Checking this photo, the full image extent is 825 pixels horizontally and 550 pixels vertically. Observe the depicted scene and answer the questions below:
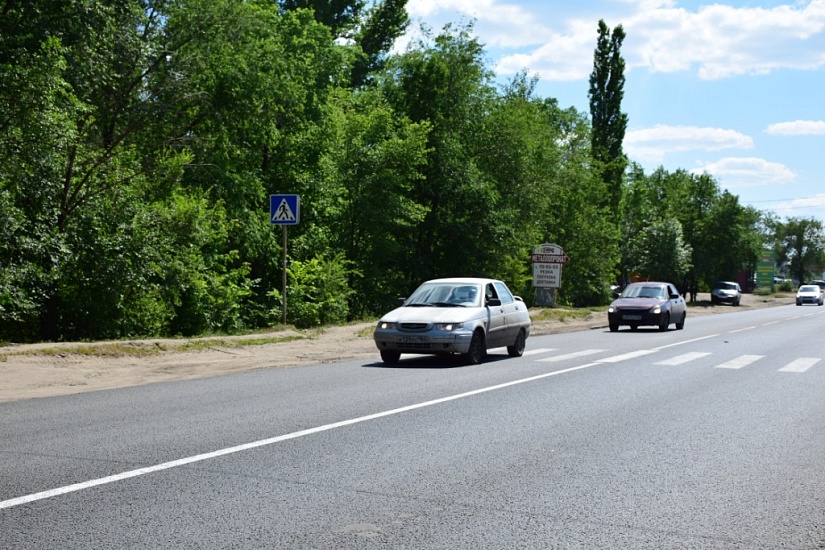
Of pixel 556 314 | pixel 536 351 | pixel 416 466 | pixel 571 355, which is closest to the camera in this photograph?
pixel 416 466

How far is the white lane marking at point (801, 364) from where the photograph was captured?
1616 centimetres

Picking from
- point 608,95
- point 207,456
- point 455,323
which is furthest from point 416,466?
point 608,95

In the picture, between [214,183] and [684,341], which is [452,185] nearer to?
[214,183]

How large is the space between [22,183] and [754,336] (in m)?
20.6

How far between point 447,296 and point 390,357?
1.73 metres

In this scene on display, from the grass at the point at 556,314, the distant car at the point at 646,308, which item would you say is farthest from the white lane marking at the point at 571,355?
the grass at the point at 556,314

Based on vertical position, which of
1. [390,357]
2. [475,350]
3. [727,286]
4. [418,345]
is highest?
[727,286]

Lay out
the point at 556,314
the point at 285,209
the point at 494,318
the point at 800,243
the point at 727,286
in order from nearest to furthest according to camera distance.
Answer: the point at 494,318
the point at 285,209
the point at 556,314
the point at 727,286
the point at 800,243

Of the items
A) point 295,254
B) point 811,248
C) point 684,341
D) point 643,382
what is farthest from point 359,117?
point 811,248

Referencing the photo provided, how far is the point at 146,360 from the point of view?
1579 cm

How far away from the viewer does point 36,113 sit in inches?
695

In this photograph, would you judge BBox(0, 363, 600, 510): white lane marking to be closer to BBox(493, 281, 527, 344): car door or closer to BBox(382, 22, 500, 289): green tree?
BBox(493, 281, 527, 344): car door

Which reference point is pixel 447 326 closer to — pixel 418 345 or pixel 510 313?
pixel 418 345

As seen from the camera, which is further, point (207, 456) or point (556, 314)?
point (556, 314)
